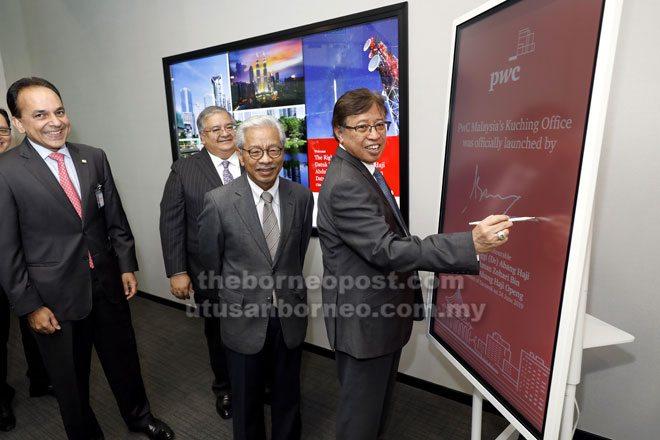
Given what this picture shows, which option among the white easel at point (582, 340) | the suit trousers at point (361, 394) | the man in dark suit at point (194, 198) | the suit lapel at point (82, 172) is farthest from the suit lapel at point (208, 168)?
the white easel at point (582, 340)

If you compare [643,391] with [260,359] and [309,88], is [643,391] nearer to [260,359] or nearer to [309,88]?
[260,359]

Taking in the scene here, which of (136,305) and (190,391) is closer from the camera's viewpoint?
(190,391)

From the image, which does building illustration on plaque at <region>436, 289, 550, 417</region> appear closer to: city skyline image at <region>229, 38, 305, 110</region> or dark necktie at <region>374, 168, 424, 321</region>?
dark necktie at <region>374, 168, 424, 321</region>

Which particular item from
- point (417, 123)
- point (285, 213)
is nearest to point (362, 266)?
point (285, 213)

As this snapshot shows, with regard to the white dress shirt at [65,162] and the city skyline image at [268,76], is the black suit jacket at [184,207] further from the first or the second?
the city skyline image at [268,76]

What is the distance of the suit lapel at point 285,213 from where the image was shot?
176 centimetres

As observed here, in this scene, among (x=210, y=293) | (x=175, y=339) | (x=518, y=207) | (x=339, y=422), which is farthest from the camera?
(x=175, y=339)

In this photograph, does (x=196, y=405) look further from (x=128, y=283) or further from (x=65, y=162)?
(x=65, y=162)

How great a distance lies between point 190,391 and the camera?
2.71 m

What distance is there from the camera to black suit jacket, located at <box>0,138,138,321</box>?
173cm

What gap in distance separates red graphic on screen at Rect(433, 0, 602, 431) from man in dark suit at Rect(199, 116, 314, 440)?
0.72 m

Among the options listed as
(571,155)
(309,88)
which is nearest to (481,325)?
(571,155)

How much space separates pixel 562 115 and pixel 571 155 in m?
0.11

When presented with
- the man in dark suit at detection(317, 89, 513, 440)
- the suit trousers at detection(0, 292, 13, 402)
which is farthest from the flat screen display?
the suit trousers at detection(0, 292, 13, 402)
